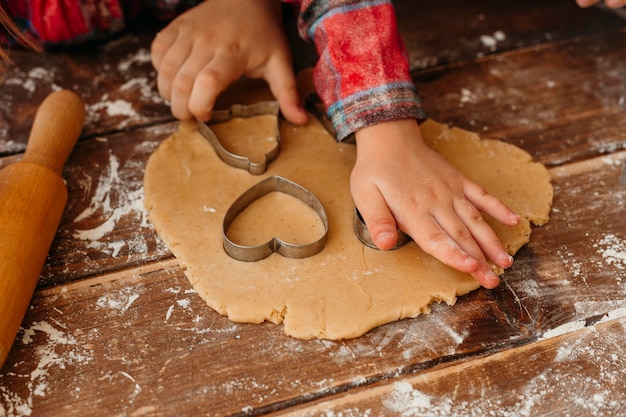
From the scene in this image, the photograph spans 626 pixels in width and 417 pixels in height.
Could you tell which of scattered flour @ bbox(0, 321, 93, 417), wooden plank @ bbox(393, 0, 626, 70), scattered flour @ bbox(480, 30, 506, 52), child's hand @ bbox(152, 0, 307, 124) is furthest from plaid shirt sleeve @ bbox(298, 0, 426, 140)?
scattered flour @ bbox(0, 321, 93, 417)

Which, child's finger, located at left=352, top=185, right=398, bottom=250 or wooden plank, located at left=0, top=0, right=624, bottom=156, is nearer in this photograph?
Answer: child's finger, located at left=352, top=185, right=398, bottom=250

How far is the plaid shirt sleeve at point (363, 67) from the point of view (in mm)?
1094

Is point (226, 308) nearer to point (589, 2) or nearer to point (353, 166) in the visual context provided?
point (353, 166)

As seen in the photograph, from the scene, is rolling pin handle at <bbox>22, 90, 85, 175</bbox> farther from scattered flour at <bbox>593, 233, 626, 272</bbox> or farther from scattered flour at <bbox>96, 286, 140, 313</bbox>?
scattered flour at <bbox>593, 233, 626, 272</bbox>

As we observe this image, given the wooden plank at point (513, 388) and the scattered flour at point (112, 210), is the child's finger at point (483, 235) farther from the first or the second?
the scattered flour at point (112, 210)

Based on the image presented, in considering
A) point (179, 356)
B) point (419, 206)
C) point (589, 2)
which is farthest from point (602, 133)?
point (179, 356)

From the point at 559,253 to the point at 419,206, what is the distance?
0.26 m

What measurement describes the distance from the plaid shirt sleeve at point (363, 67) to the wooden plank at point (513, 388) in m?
0.44

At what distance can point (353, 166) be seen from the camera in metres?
1.14

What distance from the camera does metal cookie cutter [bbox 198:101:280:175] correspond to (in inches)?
43.9

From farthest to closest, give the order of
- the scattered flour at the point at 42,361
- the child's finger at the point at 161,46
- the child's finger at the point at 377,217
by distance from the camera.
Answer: the child's finger at the point at 161,46 < the child's finger at the point at 377,217 < the scattered flour at the point at 42,361

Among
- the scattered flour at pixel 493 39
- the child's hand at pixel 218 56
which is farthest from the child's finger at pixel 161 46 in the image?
the scattered flour at pixel 493 39

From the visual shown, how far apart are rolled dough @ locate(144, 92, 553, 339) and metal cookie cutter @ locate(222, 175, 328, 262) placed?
0.01m

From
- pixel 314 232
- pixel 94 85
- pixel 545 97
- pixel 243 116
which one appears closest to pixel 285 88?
pixel 243 116
